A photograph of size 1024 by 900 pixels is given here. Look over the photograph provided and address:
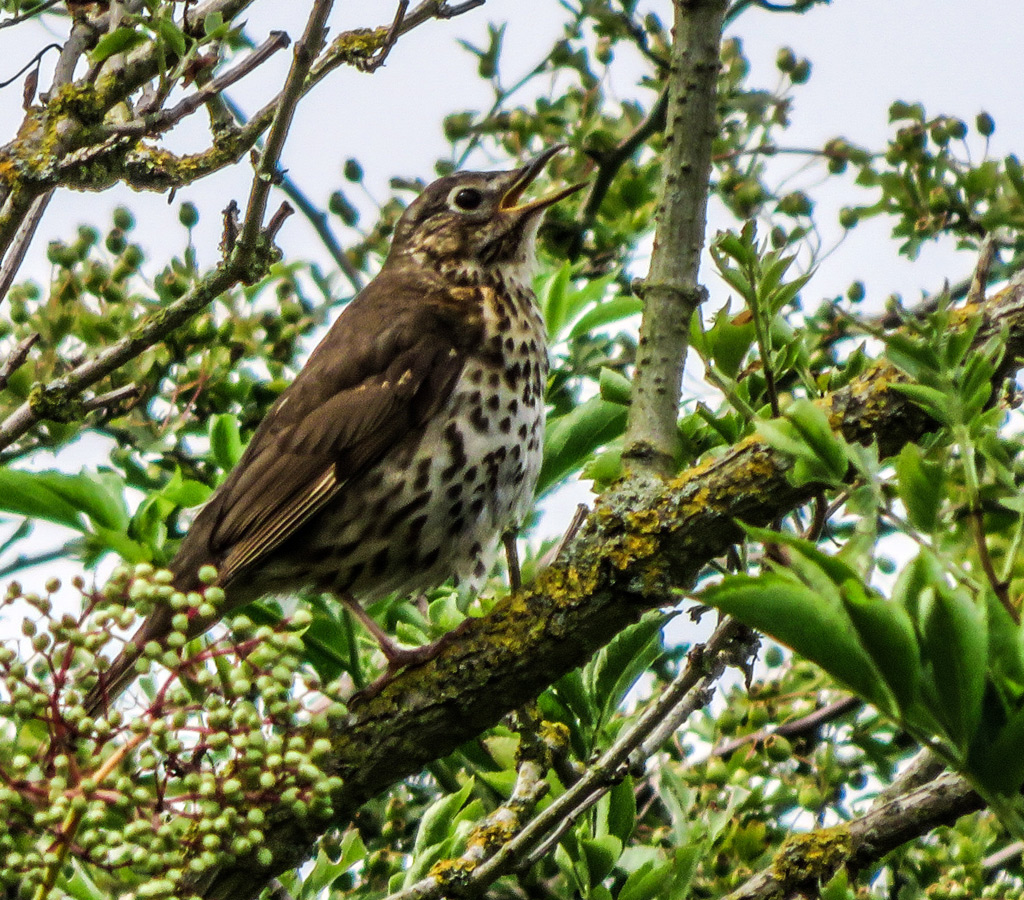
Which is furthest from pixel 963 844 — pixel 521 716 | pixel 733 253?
pixel 733 253

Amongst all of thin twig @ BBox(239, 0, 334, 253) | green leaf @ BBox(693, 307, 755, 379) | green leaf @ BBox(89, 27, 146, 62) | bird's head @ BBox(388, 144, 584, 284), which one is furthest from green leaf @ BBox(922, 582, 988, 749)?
bird's head @ BBox(388, 144, 584, 284)

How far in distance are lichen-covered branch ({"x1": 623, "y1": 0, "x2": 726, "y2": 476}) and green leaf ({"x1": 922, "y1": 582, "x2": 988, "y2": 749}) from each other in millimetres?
1564

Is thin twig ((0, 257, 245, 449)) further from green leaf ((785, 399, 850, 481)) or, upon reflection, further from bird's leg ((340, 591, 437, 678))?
green leaf ((785, 399, 850, 481))

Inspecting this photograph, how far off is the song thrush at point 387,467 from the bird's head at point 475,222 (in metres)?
0.52

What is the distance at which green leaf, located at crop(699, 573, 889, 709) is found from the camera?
1704 mm

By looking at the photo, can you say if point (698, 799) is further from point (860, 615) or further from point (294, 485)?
point (860, 615)

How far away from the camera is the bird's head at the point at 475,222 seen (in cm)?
525

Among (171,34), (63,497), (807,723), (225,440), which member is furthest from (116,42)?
(807,723)

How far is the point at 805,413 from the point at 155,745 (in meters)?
1.22

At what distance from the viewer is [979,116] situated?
16.8 ft

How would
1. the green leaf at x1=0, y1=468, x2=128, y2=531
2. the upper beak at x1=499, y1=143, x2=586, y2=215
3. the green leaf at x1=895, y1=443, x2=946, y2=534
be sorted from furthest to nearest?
the upper beak at x1=499, y1=143, x2=586, y2=215 → the green leaf at x1=0, y1=468, x2=128, y2=531 → the green leaf at x1=895, y1=443, x2=946, y2=534

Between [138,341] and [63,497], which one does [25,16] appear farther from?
[63,497]

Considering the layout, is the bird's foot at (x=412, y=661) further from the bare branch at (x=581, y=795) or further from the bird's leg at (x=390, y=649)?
the bare branch at (x=581, y=795)

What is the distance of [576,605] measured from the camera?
319 centimetres
